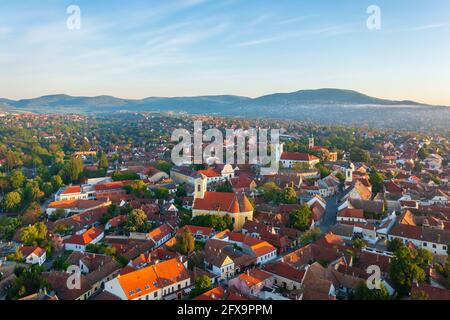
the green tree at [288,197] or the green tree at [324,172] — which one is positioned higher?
the green tree at [324,172]

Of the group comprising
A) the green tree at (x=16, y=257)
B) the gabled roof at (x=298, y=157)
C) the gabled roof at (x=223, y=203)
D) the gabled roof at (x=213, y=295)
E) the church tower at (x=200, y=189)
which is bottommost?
the green tree at (x=16, y=257)

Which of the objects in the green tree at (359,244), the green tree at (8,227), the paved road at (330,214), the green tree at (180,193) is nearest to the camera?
the green tree at (359,244)

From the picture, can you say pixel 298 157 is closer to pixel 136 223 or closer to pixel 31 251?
pixel 136 223

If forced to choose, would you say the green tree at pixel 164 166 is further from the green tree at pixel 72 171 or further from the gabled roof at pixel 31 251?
the gabled roof at pixel 31 251

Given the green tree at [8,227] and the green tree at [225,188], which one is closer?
the green tree at [8,227]

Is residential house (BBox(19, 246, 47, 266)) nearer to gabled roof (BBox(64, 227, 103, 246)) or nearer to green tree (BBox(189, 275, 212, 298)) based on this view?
gabled roof (BBox(64, 227, 103, 246))

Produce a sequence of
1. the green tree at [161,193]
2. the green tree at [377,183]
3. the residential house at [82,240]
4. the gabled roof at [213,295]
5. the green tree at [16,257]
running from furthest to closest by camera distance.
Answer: the green tree at [377,183]
the green tree at [161,193]
the residential house at [82,240]
the green tree at [16,257]
the gabled roof at [213,295]

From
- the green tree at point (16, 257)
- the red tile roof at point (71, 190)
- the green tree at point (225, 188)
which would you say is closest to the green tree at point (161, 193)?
the green tree at point (225, 188)

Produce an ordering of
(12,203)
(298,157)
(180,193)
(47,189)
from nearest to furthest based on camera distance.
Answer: (12,203), (180,193), (47,189), (298,157)

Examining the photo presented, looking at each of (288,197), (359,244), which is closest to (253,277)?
(359,244)
